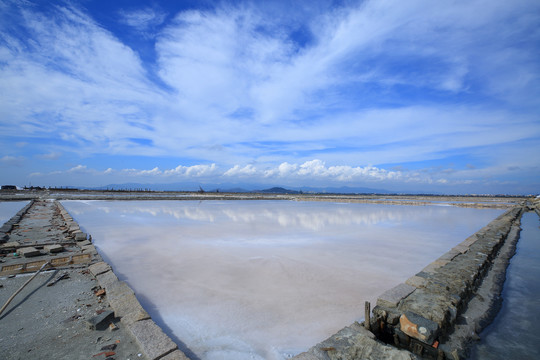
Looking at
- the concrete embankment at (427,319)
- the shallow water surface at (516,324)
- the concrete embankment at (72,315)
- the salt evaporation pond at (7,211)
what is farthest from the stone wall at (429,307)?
the salt evaporation pond at (7,211)

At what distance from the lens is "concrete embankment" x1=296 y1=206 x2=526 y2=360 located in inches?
96.3

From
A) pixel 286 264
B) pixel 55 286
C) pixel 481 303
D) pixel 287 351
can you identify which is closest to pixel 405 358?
pixel 287 351

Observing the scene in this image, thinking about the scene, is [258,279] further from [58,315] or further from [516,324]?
[516,324]

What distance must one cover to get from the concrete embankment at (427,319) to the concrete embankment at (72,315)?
1.71 metres

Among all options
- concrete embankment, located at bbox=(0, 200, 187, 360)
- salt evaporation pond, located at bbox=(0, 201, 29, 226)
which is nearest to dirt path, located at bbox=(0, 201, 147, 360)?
concrete embankment, located at bbox=(0, 200, 187, 360)

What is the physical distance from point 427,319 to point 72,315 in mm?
4325

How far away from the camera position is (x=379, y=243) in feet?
24.1

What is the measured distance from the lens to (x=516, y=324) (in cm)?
320

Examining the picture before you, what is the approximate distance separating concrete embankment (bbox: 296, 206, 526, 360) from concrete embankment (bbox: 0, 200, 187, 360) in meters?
1.71

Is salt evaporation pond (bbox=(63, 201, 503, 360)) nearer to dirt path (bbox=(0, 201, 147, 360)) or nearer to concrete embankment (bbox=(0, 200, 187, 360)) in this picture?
concrete embankment (bbox=(0, 200, 187, 360))

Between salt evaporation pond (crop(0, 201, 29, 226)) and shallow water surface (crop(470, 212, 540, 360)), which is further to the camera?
salt evaporation pond (crop(0, 201, 29, 226))

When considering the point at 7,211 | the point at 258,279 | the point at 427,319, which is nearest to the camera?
the point at 427,319

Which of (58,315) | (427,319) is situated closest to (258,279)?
(427,319)

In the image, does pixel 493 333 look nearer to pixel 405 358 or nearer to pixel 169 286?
pixel 405 358
